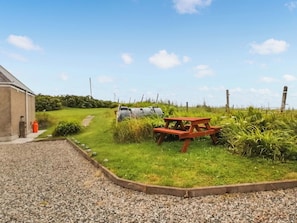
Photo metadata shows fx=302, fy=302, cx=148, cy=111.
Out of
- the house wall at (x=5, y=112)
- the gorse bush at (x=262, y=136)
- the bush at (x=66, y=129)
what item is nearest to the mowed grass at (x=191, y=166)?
the gorse bush at (x=262, y=136)

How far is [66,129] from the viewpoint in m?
13.8

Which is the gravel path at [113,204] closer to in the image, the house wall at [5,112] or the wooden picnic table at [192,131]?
the wooden picnic table at [192,131]

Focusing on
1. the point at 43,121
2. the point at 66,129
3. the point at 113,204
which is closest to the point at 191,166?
the point at 113,204

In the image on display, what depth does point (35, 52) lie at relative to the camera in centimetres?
1605

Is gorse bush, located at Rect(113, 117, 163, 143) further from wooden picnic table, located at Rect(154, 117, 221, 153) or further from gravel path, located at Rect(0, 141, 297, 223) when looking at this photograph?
gravel path, located at Rect(0, 141, 297, 223)

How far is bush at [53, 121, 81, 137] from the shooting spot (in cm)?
1373

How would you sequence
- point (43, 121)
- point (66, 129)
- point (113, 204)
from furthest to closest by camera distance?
1. point (43, 121)
2. point (66, 129)
3. point (113, 204)

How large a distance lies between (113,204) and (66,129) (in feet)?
32.8

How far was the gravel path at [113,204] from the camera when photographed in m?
3.78

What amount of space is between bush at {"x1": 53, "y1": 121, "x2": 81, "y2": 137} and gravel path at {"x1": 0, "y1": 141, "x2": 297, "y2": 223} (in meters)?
7.75

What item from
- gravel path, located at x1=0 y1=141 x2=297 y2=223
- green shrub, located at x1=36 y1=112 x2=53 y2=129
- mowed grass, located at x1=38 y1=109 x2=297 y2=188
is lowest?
gravel path, located at x1=0 y1=141 x2=297 y2=223

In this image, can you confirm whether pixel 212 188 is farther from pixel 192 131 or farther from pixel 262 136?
pixel 192 131

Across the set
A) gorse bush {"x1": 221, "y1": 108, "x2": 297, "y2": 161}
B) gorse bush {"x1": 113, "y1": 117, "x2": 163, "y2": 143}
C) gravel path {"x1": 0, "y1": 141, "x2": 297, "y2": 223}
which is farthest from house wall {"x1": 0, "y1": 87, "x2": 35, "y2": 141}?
gorse bush {"x1": 221, "y1": 108, "x2": 297, "y2": 161}

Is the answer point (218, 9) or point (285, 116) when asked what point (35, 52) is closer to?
point (218, 9)
